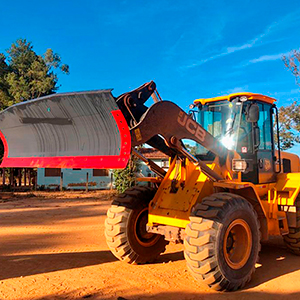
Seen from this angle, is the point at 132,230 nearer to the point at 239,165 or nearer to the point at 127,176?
the point at 239,165

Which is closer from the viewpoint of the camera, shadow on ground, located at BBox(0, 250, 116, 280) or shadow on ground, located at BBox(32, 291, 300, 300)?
shadow on ground, located at BBox(32, 291, 300, 300)

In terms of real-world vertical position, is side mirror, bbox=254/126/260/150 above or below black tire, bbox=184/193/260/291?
above

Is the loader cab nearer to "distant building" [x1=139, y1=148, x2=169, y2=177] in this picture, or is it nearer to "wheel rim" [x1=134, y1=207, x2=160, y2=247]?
"wheel rim" [x1=134, y1=207, x2=160, y2=247]

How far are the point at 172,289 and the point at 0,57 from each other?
3031cm

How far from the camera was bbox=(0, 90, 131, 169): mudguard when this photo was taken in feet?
12.2

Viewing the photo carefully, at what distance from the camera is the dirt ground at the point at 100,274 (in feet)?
13.7

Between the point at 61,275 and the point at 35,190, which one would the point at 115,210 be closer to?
the point at 61,275

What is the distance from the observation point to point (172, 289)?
14.3 ft

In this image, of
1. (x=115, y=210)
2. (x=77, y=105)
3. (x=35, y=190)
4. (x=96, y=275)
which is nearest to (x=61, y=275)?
(x=96, y=275)

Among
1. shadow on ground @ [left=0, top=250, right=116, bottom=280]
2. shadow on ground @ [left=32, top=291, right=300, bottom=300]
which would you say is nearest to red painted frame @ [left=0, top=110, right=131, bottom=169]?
shadow on ground @ [left=32, top=291, right=300, bottom=300]

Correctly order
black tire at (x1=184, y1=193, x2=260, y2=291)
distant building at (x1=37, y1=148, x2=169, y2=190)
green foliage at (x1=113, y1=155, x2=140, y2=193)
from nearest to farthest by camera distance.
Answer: black tire at (x1=184, y1=193, x2=260, y2=291)
green foliage at (x1=113, y1=155, x2=140, y2=193)
distant building at (x1=37, y1=148, x2=169, y2=190)

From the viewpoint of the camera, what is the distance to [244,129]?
5.58 meters

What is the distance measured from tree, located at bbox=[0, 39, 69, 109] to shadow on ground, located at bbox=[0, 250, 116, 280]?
70.4 feet

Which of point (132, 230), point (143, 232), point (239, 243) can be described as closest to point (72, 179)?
point (143, 232)
